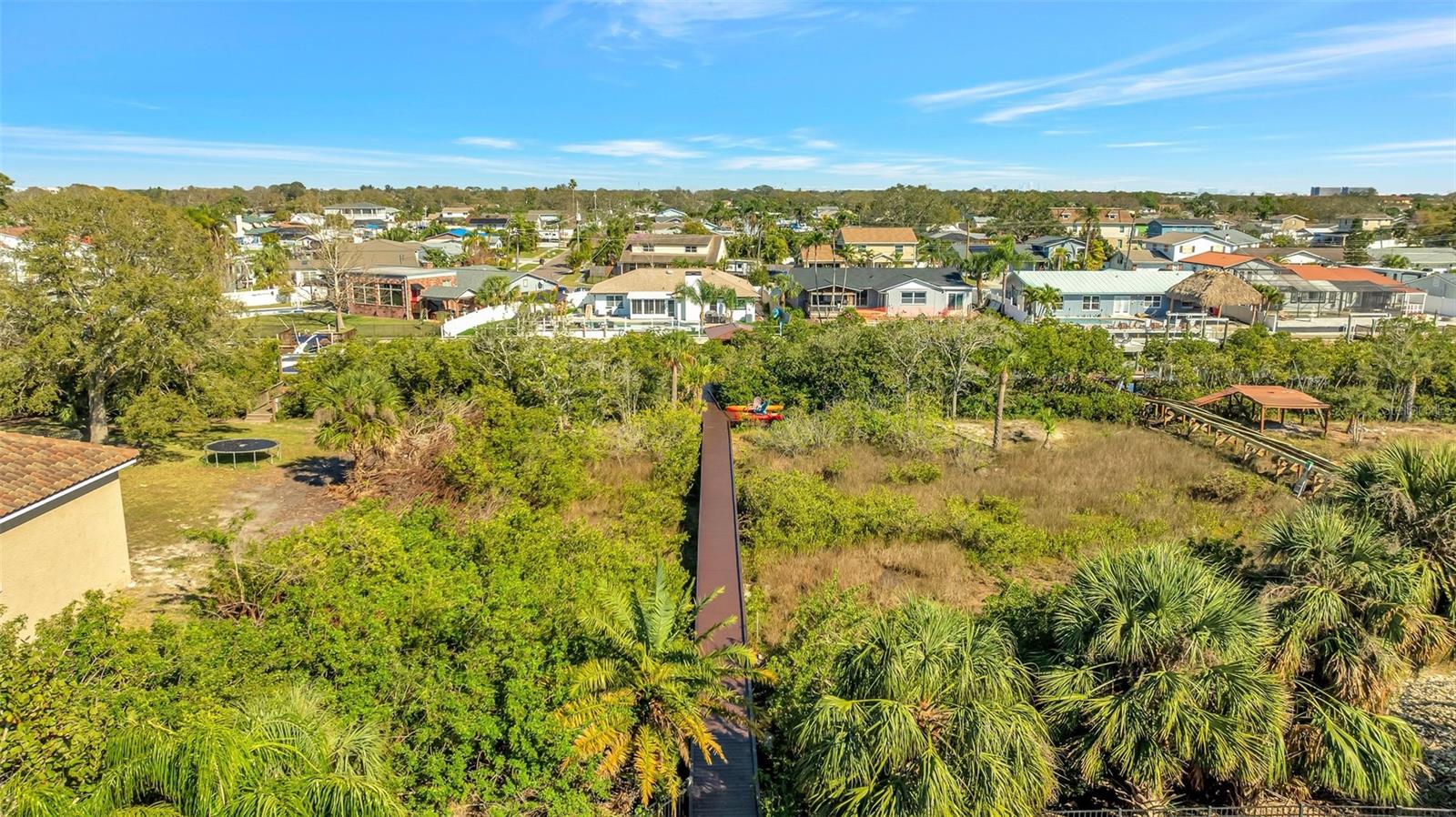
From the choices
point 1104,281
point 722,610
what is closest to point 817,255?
point 1104,281

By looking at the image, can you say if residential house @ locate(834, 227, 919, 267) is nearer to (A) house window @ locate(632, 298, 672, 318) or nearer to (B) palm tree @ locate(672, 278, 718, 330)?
(B) palm tree @ locate(672, 278, 718, 330)

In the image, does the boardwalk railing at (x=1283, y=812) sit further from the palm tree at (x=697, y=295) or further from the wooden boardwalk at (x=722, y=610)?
the palm tree at (x=697, y=295)

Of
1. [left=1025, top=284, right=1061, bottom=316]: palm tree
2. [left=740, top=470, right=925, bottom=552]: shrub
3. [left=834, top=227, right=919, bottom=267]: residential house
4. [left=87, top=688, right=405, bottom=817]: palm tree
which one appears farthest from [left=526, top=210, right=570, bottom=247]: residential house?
[left=87, top=688, right=405, bottom=817]: palm tree

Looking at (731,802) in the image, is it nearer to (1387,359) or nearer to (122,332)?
(122,332)

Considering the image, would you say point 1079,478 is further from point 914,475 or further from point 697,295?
point 697,295

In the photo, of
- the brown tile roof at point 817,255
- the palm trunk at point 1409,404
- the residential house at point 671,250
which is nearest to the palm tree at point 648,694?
the palm trunk at point 1409,404

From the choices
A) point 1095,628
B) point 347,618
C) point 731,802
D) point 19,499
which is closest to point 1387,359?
point 1095,628

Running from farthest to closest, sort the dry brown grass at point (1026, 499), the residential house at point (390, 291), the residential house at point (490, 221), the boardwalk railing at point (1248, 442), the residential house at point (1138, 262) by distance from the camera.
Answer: the residential house at point (490, 221) < the residential house at point (1138, 262) < the residential house at point (390, 291) < the boardwalk railing at point (1248, 442) < the dry brown grass at point (1026, 499)
